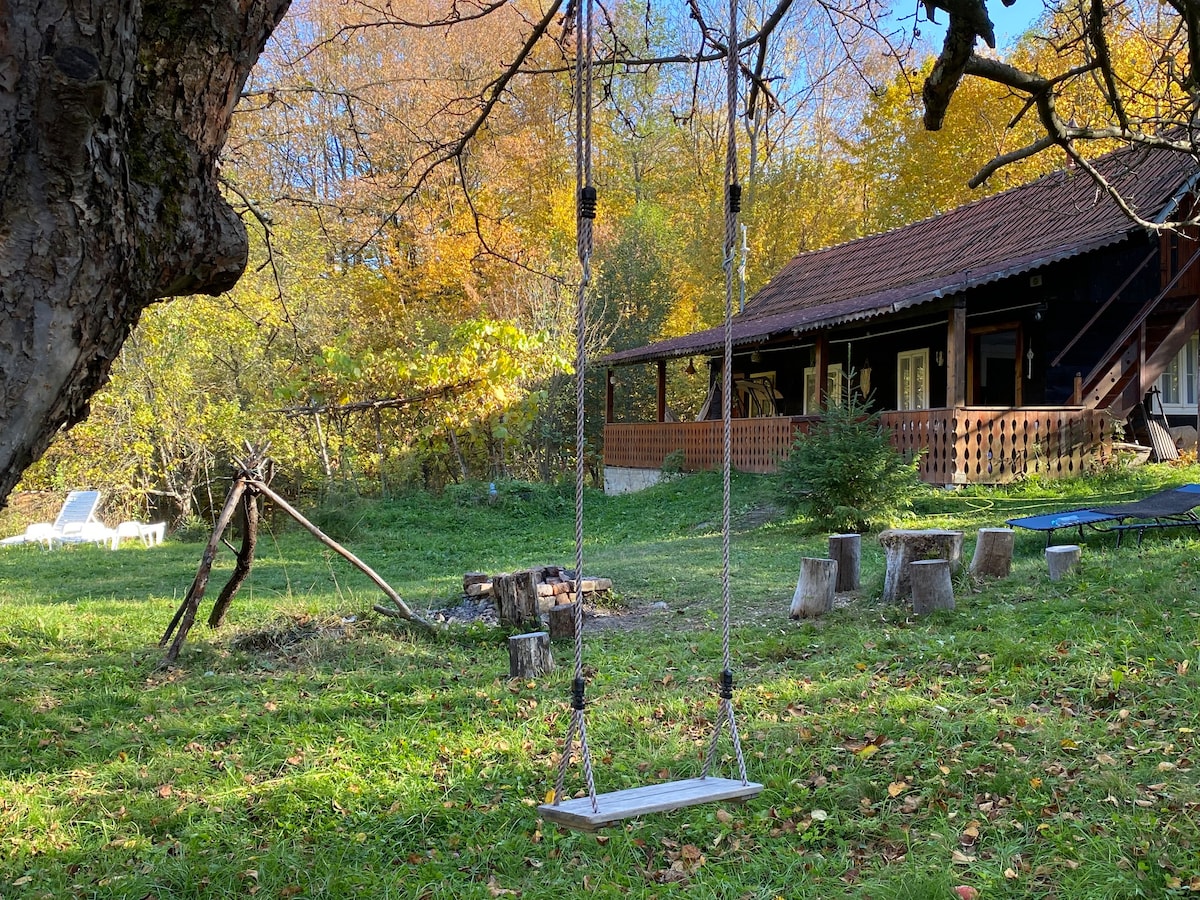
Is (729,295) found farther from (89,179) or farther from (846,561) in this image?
(846,561)

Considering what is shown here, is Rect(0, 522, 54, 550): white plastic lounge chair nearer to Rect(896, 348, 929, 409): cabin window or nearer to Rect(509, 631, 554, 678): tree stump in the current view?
Rect(509, 631, 554, 678): tree stump

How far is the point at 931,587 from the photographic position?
720 cm

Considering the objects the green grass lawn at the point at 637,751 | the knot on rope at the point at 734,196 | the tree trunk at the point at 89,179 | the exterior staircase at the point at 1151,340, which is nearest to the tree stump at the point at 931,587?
the green grass lawn at the point at 637,751

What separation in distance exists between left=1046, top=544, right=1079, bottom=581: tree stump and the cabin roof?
24.7 ft

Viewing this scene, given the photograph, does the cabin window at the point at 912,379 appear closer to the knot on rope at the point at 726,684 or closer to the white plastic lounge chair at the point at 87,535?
the white plastic lounge chair at the point at 87,535

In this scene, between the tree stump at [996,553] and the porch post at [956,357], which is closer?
the tree stump at [996,553]

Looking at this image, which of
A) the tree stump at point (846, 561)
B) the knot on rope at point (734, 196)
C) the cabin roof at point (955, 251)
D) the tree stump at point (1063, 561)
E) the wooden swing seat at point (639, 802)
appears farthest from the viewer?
the cabin roof at point (955, 251)

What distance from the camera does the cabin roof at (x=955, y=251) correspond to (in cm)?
1587

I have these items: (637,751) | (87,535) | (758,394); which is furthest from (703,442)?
(637,751)

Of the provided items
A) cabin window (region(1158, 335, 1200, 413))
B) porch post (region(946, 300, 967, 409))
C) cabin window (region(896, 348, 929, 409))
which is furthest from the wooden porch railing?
cabin window (region(1158, 335, 1200, 413))

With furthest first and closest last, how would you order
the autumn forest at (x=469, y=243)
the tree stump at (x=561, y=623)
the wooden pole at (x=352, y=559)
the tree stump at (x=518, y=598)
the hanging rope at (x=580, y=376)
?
1. the autumn forest at (x=469, y=243)
2. the tree stump at (x=518, y=598)
3. the tree stump at (x=561, y=623)
4. the wooden pole at (x=352, y=559)
5. the hanging rope at (x=580, y=376)

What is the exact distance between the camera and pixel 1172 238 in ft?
61.1

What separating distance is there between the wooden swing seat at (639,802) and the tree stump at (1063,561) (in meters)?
5.27

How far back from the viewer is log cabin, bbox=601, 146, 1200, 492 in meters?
15.6
